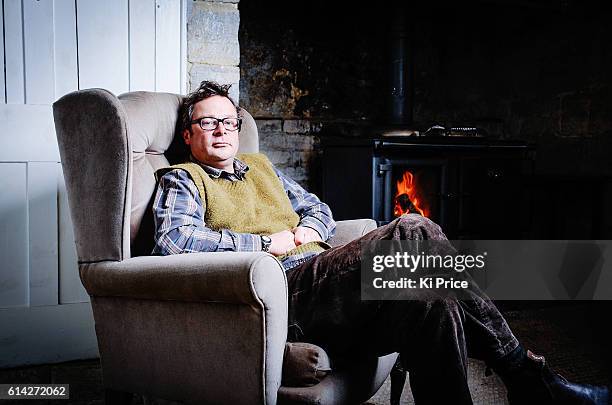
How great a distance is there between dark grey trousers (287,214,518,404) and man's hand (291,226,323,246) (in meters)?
0.27

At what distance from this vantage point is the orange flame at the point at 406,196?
289 cm

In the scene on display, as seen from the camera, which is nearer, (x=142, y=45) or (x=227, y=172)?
(x=227, y=172)

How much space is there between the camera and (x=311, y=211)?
6.29 ft

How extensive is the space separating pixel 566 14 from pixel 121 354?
3.06 metres

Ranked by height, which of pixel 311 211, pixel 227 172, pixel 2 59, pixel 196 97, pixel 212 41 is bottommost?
pixel 311 211

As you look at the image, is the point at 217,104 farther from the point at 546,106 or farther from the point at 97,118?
the point at 546,106

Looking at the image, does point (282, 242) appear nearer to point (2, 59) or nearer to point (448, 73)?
point (2, 59)

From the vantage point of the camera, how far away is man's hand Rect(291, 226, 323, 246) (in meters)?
1.70

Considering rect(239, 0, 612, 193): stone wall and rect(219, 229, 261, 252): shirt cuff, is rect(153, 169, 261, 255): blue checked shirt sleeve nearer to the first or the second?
rect(219, 229, 261, 252): shirt cuff

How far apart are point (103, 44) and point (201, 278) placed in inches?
50.7

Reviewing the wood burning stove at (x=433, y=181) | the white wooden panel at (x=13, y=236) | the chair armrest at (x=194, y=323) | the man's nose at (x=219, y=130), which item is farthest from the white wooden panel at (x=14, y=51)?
the wood burning stove at (x=433, y=181)

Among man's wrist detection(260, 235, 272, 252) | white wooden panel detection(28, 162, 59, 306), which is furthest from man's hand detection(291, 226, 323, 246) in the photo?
white wooden panel detection(28, 162, 59, 306)

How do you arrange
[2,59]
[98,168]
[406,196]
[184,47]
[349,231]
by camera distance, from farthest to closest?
[406,196] < [184,47] < [2,59] < [349,231] < [98,168]

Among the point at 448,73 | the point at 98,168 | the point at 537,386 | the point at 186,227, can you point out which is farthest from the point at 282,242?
the point at 448,73
